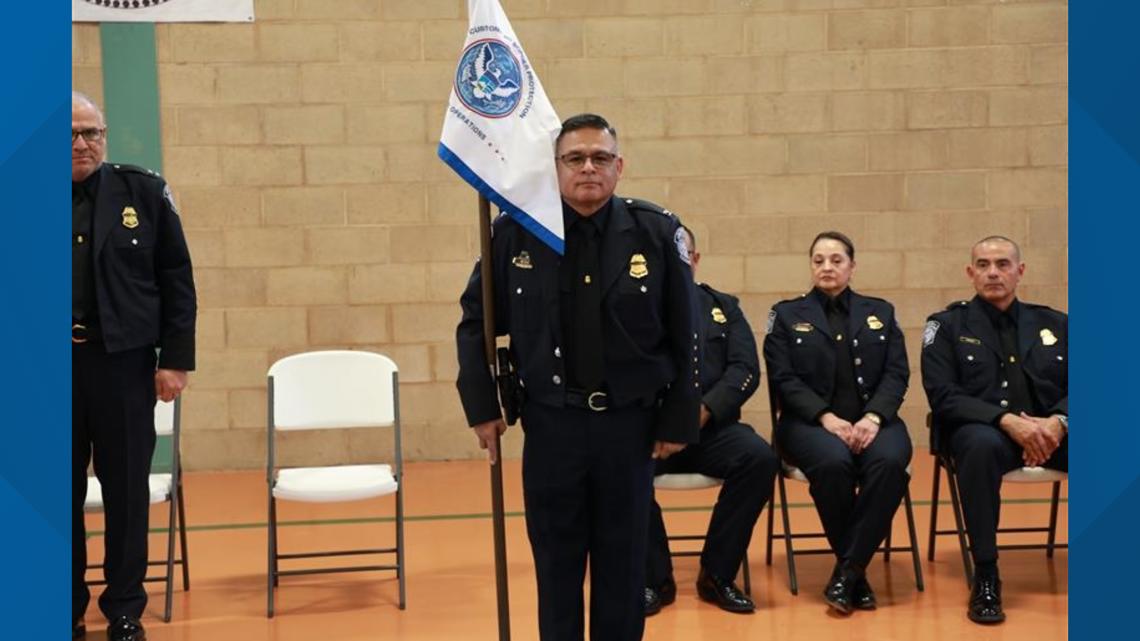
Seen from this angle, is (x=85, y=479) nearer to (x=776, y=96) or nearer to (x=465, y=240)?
(x=465, y=240)

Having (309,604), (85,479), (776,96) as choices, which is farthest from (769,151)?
(85,479)

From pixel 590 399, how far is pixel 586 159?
653mm

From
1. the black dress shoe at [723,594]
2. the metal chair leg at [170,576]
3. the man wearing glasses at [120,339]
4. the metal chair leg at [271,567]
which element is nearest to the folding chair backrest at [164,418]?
the metal chair leg at [170,576]

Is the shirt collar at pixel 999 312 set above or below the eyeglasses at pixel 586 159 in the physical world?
below

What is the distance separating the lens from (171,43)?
7070 millimetres

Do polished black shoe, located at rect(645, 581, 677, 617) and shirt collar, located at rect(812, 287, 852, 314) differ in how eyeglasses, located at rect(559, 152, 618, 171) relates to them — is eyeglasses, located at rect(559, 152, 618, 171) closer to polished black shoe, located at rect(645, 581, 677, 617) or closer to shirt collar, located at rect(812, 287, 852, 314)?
polished black shoe, located at rect(645, 581, 677, 617)

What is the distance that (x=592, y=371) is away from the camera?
11.2 feet

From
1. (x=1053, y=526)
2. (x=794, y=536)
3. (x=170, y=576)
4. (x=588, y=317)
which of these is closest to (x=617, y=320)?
(x=588, y=317)

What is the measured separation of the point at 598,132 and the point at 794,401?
210 centimetres

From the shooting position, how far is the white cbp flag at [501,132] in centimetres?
334

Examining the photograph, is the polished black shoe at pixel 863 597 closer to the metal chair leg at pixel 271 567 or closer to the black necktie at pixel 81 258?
the metal chair leg at pixel 271 567

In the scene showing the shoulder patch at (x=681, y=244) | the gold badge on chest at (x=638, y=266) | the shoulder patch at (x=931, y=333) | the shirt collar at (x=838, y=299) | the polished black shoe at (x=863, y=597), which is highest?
the shoulder patch at (x=681, y=244)

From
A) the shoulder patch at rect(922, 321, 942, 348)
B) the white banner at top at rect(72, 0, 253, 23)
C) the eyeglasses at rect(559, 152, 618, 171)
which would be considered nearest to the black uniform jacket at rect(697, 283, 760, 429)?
the shoulder patch at rect(922, 321, 942, 348)

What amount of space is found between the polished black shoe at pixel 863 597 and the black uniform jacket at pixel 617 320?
162 centimetres
